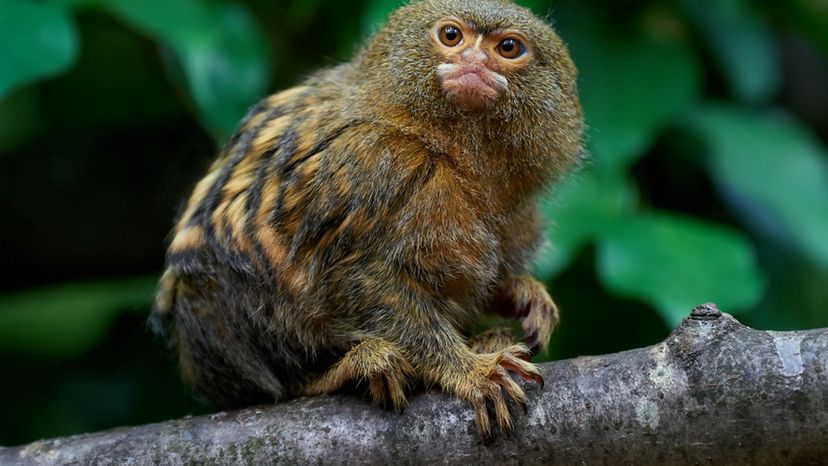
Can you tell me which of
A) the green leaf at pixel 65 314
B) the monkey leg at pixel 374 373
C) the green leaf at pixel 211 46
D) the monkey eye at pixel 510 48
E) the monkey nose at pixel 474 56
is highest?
the monkey eye at pixel 510 48

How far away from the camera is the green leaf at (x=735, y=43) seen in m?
4.88

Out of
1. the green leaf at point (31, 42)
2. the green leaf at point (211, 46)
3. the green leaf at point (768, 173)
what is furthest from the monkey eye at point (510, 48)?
the green leaf at point (768, 173)

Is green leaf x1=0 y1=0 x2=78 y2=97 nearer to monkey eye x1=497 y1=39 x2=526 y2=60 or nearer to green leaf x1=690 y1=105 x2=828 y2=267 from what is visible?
monkey eye x1=497 y1=39 x2=526 y2=60

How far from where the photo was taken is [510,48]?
3.16 meters

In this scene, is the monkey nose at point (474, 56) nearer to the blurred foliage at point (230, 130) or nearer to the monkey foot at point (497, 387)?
the monkey foot at point (497, 387)

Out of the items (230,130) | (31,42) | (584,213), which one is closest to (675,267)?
(584,213)

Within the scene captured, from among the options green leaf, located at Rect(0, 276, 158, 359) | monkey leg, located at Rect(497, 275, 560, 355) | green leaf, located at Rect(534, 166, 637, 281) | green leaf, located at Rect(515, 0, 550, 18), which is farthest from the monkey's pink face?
green leaf, located at Rect(0, 276, 158, 359)

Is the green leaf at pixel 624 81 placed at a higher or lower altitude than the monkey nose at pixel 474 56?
higher

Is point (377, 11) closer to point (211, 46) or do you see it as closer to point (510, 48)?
point (211, 46)

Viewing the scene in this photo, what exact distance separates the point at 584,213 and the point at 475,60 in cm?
136

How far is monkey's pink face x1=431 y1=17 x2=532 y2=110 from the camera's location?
3014 mm

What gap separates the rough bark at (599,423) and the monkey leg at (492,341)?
14.2 inches

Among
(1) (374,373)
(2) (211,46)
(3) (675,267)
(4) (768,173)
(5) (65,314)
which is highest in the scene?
(4) (768,173)

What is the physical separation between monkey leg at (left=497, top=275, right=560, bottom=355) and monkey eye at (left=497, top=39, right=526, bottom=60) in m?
0.73
